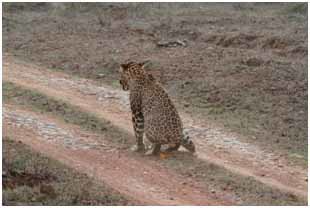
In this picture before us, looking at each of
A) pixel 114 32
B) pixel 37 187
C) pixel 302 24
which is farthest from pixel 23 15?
pixel 37 187

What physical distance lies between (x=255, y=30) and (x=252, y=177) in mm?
13216

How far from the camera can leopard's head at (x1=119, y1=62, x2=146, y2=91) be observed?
14.1 m

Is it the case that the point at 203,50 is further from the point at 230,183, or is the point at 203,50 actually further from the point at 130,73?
the point at 230,183

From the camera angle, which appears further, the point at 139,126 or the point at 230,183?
the point at 139,126

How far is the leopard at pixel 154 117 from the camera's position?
44.6ft

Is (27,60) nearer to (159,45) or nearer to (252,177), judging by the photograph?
(159,45)

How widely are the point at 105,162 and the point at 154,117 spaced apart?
109cm

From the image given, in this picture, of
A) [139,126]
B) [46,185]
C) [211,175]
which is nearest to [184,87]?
[139,126]

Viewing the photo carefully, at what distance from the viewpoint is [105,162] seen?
13.4m

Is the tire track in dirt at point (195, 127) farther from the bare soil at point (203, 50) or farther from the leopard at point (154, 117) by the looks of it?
the leopard at point (154, 117)

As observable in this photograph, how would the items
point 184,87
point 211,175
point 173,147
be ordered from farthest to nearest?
point 184,87 < point 173,147 < point 211,175

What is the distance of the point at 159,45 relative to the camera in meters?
23.8

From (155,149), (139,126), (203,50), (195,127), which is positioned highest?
(203,50)

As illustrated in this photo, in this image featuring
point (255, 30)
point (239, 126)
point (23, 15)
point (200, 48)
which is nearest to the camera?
point (239, 126)
